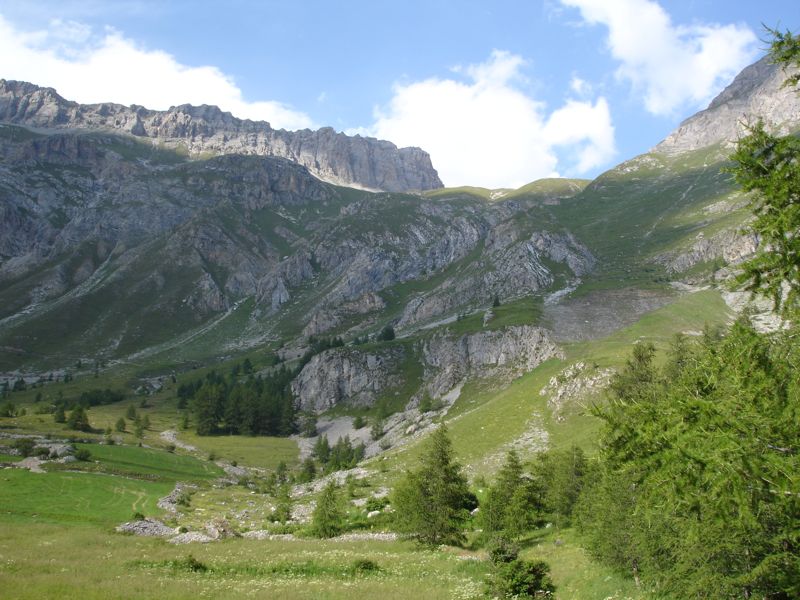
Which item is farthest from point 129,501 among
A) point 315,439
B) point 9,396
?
point 9,396

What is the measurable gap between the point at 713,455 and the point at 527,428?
75.0 m

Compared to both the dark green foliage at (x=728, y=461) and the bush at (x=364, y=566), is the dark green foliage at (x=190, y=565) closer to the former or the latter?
the bush at (x=364, y=566)

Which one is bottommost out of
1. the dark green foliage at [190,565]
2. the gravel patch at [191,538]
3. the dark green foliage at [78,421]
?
the gravel patch at [191,538]

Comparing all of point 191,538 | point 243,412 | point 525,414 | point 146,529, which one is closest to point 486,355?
point 525,414

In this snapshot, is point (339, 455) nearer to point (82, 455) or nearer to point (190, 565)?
point (82, 455)

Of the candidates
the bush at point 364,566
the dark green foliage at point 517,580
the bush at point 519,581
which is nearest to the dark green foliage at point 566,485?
the bush at point 364,566

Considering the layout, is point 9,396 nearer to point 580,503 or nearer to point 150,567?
point 150,567

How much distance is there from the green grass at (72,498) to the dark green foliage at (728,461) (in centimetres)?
5416

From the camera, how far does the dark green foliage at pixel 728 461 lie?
12.0 m

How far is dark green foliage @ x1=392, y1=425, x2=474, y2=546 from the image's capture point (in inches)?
1708

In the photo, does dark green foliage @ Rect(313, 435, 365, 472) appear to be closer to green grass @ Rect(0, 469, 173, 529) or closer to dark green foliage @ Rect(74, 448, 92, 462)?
green grass @ Rect(0, 469, 173, 529)

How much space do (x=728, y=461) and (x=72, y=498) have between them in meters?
70.2

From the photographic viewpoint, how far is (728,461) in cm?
1184

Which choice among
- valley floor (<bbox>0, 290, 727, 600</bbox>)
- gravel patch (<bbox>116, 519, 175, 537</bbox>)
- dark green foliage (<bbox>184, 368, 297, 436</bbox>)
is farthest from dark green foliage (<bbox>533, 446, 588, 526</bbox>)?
dark green foliage (<bbox>184, 368, 297, 436</bbox>)
